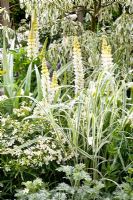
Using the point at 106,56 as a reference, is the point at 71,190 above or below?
below

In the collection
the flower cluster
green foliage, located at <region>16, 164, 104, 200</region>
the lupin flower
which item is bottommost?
green foliage, located at <region>16, 164, 104, 200</region>

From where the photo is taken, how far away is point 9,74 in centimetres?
318

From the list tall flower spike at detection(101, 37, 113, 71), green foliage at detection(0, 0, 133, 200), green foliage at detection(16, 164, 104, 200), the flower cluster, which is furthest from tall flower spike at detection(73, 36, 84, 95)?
green foliage at detection(16, 164, 104, 200)

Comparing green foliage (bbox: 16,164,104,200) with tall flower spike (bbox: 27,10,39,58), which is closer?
green foliage (bbox: 16,164,104,200)

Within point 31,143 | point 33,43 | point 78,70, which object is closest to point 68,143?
point 31,143

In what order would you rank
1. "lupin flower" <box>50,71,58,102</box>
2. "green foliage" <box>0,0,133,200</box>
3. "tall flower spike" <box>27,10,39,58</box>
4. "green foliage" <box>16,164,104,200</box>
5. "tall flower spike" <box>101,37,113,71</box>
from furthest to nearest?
"tall flower spike" <box>27,10,39,58</box> < "tall flower spike" <box>101,37,113,71</box> < "lupin flower" <box>50,71,58,102</box> < "green foliage" <box>0,0,133,200</box> < "green foliage" <box>16,164,104,200</box>

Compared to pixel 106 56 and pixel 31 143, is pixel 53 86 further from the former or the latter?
pixel 31 143

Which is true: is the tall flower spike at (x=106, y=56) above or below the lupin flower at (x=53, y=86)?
above

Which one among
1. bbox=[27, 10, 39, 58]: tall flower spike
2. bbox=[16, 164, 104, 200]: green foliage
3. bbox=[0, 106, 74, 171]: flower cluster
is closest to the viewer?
bbox=[16, 164, 104, 200]: green foliage

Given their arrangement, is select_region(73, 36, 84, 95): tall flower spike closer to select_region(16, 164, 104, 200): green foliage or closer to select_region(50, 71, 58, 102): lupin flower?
select_region(50, 71, 58, 102): lupin flower

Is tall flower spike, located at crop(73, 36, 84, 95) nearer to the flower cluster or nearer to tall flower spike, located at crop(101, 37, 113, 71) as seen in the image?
tall flower spike, located at crop(101, 37, 113, 71)

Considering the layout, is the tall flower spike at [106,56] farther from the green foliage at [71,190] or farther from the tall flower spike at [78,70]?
the green foliage at [71,190]

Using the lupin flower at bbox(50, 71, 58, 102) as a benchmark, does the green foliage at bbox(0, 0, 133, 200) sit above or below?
below

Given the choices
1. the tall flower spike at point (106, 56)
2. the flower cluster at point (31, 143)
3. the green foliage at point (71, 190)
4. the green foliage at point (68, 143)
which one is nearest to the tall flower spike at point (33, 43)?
the green foliage at point (68, 143)
